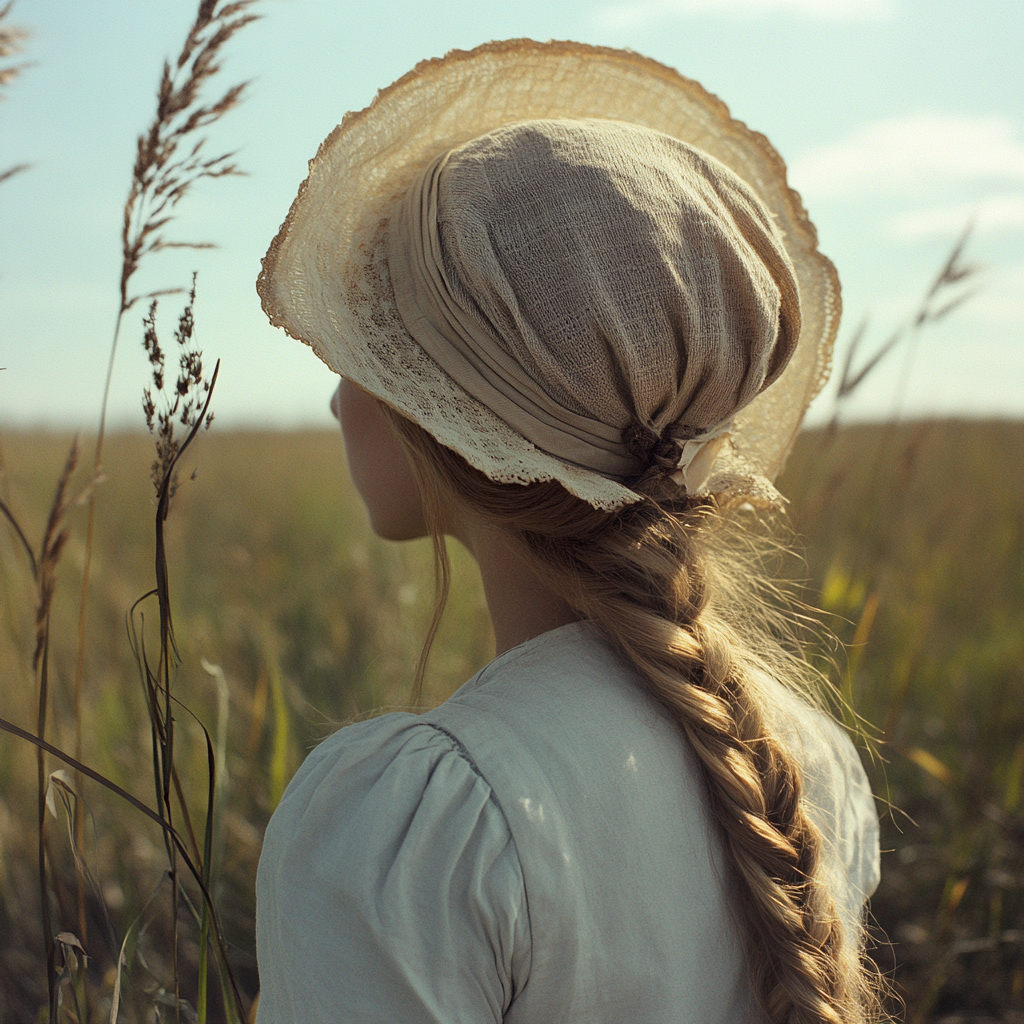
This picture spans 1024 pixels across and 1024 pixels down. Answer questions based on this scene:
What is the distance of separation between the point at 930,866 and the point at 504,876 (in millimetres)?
2029

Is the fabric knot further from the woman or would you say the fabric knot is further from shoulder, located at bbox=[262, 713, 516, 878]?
shoulder, located at bbox=[262, 713, 516, 878]

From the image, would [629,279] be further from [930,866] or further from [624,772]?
[930,866]

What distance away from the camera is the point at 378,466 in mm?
1204

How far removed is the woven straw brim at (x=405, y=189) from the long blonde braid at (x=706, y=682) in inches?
3.4

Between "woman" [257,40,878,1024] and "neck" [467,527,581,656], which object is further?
"neck" [467,527,581,656]

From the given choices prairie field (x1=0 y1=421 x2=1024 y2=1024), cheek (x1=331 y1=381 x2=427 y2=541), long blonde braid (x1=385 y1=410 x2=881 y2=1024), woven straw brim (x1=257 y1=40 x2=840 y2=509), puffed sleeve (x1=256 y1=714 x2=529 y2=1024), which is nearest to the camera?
puffed sleeve (x1=256 y1=714 x2=529 y2=1024)

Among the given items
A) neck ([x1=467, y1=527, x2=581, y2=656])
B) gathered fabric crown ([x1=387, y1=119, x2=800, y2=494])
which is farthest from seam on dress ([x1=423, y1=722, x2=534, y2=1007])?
gathered fabric crown ([x1=387, y1=119, x2=800, y2=494])

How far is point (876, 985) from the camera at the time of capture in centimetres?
113

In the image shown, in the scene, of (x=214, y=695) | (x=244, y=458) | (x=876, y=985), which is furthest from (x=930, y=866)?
(x=244, y=458)

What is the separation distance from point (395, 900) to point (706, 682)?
434 mm

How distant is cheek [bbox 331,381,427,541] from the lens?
3.90 ft

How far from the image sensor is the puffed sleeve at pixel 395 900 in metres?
0.71

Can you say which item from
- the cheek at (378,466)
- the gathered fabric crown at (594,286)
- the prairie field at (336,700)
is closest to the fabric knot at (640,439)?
the gathered fabric crown at (594,286)

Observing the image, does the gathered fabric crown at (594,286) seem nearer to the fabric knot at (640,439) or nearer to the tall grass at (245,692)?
the fabric knot at (640,439)
